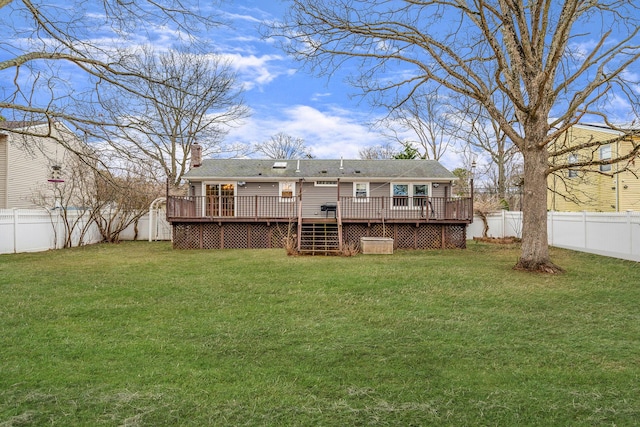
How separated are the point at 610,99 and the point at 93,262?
14040mm

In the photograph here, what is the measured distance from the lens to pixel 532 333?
194 inches

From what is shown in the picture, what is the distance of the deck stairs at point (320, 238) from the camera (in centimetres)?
1312

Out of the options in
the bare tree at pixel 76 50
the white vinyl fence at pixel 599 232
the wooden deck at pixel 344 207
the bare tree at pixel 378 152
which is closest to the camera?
the bare tree at pixel 76 50

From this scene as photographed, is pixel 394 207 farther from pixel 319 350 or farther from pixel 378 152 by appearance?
pixel 378 152

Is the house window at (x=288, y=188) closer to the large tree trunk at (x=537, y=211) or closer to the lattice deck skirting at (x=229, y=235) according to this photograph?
the lattice deck skirting at (x=229, y=235)

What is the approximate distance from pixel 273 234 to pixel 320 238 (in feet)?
6.88

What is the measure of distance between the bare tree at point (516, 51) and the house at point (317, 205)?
5.23m

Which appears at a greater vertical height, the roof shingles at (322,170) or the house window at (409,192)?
the roof shingles at (322,170)

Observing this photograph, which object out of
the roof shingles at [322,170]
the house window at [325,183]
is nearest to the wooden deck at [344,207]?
the house window at [325,183]

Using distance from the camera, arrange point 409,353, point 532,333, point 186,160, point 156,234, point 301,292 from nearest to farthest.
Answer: point 409,353 < point 532,333 < point 301,292 < point 156,234 < point 186,160

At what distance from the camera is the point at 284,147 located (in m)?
36.0

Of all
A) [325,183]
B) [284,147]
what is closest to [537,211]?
[325,183]

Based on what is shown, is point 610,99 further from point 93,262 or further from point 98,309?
point 93,262

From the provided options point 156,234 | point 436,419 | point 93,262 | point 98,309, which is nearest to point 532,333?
point 436,419
